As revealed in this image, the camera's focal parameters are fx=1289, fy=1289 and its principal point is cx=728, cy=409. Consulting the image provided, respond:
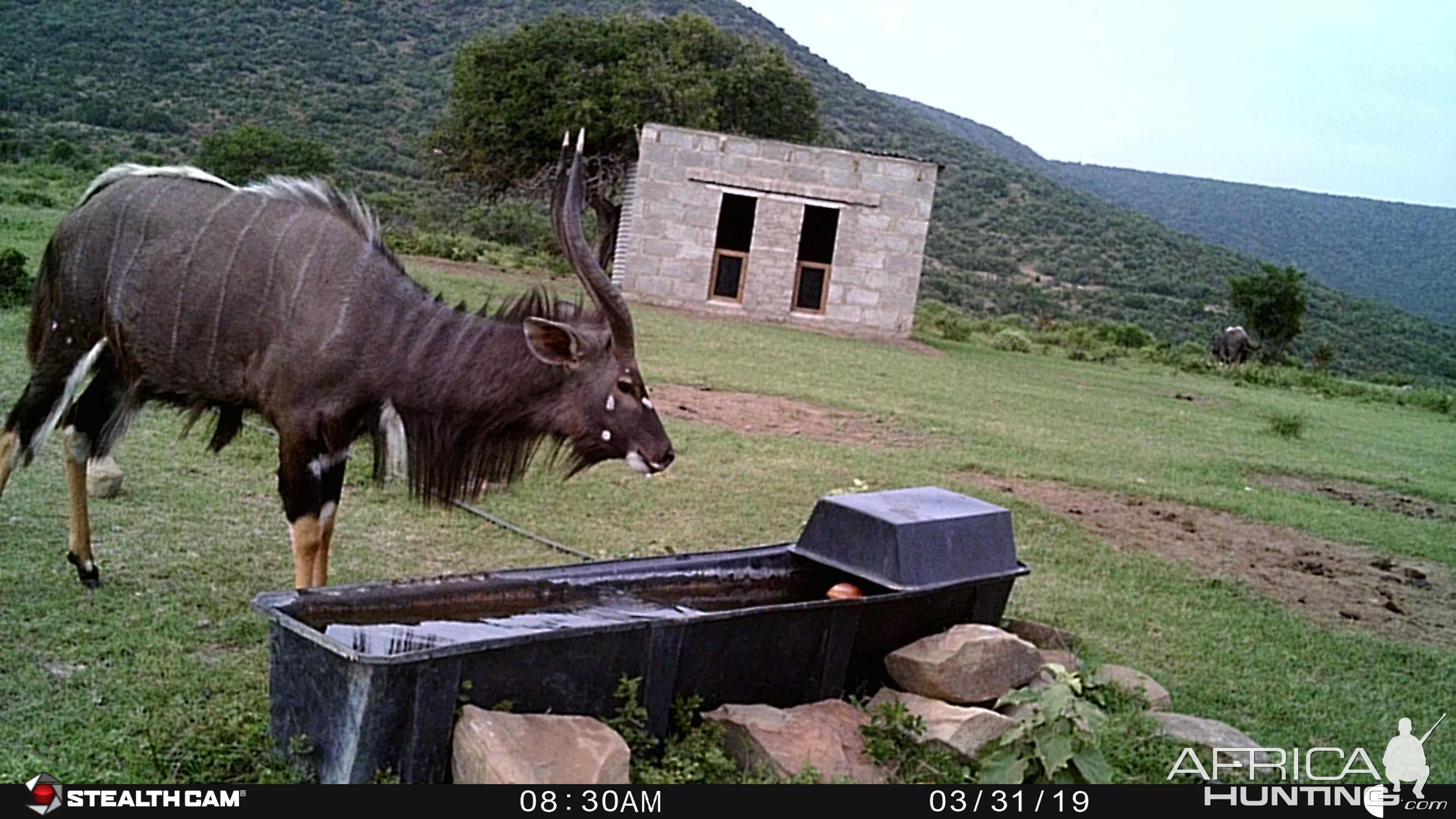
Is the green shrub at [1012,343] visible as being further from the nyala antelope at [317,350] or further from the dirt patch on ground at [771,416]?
the nyala antelope at [317,350]

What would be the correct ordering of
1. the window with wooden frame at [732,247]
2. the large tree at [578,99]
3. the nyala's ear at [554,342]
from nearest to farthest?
1. the nyala's ear at [554,342]
2. the window with wooden frame at [732,247]
3. the large tree at [578,99]

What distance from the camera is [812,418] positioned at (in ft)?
37.5

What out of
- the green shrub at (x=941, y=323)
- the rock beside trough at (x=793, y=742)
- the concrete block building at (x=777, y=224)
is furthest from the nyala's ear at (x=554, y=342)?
the green shrub at (x=941, y=323)

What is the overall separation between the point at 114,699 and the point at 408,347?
1.51 meters

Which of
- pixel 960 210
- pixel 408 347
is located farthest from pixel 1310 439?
pixel 960 210

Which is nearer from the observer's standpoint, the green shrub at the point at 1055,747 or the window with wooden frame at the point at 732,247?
the green shrub at the point at 1055,747

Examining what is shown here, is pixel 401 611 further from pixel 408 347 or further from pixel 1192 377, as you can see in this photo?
pixel 1192 377

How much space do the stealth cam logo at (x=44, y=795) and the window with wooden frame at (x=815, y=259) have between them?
2044 centimetres

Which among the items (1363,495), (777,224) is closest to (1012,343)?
(777,224)

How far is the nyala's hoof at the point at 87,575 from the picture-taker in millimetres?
4977

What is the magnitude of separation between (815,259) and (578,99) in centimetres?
641

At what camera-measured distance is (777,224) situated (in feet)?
76.3

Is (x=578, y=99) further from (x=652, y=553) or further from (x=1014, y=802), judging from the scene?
(x=1014, y=802)

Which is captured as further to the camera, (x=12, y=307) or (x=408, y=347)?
(x=12, y=307)
